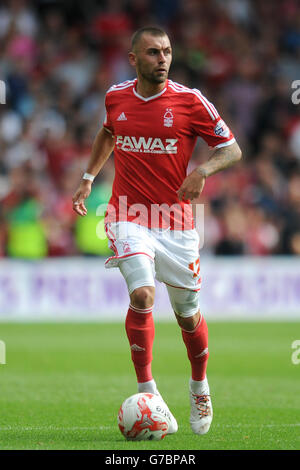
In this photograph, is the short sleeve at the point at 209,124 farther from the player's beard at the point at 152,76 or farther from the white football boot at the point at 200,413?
the white football boot at the point at 200,413

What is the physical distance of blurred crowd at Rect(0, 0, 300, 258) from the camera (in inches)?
627

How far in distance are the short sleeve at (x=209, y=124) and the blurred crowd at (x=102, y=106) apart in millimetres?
9015

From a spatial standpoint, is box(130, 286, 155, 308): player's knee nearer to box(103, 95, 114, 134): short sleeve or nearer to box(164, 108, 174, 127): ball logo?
box(164, 108, 174, 127): ball logo

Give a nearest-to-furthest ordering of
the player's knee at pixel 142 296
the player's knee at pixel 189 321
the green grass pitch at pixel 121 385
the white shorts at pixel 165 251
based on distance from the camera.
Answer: the green grass pitch at pixel 121 385
the player's knee at pixel 142 296
the white shorts at pixel 165 251
the player's knee at pixel 189 321

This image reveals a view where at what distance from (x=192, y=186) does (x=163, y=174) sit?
44 cm

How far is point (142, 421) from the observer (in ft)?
19.7

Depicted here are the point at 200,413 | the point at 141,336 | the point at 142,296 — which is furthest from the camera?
the point at 200,413

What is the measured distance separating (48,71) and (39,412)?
11899mm

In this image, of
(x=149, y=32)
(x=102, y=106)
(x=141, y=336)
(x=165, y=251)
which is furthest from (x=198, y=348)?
(x=102, y=106)

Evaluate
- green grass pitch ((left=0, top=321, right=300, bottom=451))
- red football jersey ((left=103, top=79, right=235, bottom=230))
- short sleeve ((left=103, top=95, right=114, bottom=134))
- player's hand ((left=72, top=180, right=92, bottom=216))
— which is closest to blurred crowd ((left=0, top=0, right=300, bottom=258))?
green grass pitch ((left=0, top=321, right=300, bottom=451))

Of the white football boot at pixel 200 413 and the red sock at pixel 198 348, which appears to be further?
the red sock at pixel 198 348

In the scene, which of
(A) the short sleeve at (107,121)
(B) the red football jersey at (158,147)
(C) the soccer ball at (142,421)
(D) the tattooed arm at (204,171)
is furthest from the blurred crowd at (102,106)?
(C) the soccer ball at (142,421)

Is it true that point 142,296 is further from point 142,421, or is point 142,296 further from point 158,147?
point 158,147

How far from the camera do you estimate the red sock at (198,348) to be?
678 centimetres
